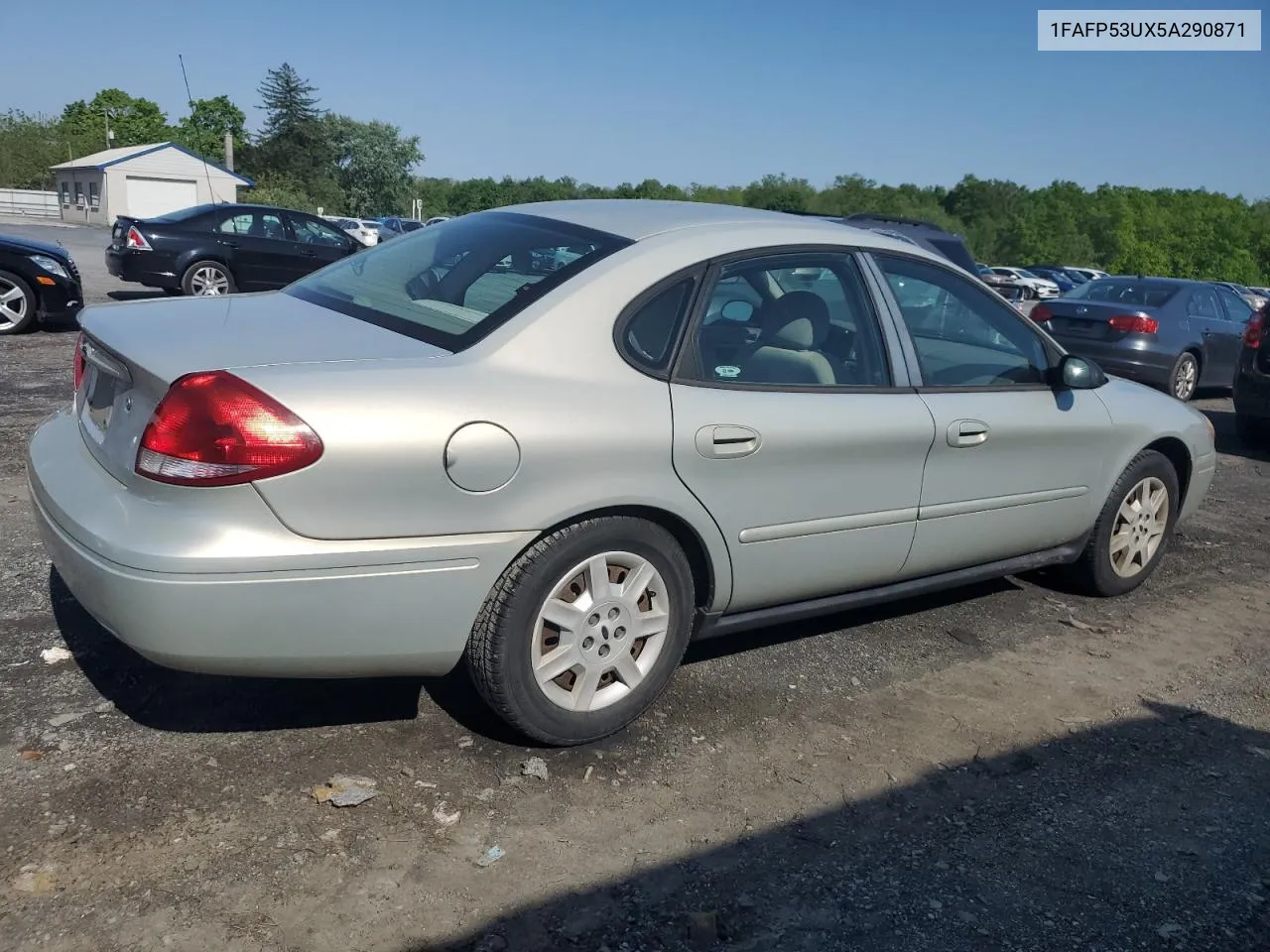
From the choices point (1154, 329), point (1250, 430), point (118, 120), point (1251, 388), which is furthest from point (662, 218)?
point (118, 120)

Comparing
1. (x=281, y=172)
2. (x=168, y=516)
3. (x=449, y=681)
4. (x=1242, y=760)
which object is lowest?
(x=1242, y=760)

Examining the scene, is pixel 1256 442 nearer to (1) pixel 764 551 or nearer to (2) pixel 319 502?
(1) pixel 764 551

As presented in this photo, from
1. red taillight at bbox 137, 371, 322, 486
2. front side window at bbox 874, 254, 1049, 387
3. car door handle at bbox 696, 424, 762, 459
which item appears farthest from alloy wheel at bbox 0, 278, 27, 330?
car door handle at bbox 696, 424, 762, 459

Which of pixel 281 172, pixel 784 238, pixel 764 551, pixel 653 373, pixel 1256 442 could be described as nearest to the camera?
pixel 653 373

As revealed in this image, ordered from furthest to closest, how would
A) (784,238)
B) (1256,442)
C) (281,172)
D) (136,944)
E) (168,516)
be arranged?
(281,172) < (1256,442) < (784,238) < (168,516) < (136,944)

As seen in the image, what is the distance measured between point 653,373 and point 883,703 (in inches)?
57.4

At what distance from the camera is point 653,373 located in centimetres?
338

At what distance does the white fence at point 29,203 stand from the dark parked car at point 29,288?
57571 mm

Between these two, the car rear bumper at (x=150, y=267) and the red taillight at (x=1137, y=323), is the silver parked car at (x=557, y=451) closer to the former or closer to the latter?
the red taillight at (x=1137, y=323)

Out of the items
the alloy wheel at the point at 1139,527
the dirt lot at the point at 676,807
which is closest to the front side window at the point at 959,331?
the alloy wheel at the point at 1139,527

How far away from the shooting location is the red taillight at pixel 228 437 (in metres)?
2.75

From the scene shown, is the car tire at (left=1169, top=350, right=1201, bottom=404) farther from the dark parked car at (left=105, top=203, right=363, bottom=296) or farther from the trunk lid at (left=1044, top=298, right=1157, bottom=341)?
the dark parked car at (left=105, top=203, right=363, bottom=296)

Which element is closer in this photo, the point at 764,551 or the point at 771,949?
the point at 771,949

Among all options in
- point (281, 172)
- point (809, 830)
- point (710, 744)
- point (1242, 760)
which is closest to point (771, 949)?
point (809, 830)
